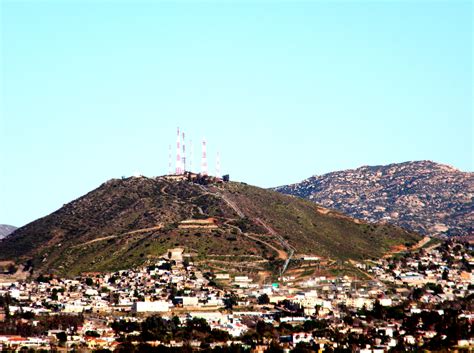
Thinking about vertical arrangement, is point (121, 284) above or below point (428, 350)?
above

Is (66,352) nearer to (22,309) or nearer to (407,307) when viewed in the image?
(22,309)

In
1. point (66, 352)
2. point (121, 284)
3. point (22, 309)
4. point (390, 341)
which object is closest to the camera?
point (66, 352)

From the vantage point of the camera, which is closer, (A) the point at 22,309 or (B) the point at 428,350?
(B) the point at 428,350

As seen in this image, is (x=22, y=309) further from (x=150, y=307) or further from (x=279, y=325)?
(x=279, y=325)

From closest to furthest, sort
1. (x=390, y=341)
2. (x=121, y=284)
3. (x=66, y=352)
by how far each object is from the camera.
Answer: (x=66, y=352) → (x=390, y=341) → (x=121, y=284)

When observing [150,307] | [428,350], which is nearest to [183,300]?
[150,307]

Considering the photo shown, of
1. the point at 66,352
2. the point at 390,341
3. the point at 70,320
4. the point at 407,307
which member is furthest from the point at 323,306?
the point at 66,352
